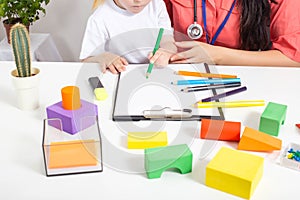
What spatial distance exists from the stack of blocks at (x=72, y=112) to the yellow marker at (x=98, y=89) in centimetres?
7

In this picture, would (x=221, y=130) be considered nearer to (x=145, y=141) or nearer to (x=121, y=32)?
(x=145, y=141)

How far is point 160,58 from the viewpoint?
110cm

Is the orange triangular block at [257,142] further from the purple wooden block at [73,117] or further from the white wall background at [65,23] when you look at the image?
the white wall background at [65,23]

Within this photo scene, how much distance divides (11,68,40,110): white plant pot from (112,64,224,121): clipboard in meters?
0.17

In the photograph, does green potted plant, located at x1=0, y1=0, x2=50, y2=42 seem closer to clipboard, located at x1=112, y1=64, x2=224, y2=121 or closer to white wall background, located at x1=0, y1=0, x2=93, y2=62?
white wall background, located at x1=0, y1=0, x2=93, y2=62

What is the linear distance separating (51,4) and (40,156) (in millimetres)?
1592

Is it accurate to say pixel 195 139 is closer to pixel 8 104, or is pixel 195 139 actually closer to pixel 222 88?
pixel 222 88

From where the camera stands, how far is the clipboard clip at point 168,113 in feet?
2.82

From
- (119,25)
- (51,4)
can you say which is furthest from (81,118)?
(51,4)

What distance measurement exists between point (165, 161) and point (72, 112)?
0.24 metres

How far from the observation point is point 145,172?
27.9 inches

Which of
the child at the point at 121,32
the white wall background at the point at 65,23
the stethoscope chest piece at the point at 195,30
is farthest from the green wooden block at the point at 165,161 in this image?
the white wall background at the point at 65,23

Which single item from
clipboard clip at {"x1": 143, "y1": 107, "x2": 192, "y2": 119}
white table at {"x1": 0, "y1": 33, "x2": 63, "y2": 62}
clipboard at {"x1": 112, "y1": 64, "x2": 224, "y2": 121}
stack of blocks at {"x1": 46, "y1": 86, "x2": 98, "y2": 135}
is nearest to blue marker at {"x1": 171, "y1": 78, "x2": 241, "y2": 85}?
clipboard at {"x1": 112, "y1": 64, "x2": 224, "y2": 121}

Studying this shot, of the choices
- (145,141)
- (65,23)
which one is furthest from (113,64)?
(65,23)
